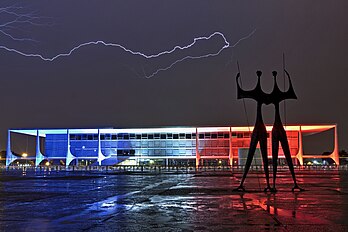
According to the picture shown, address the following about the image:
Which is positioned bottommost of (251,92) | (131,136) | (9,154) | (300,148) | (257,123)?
(9,154)

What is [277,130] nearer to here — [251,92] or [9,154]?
[251,92]

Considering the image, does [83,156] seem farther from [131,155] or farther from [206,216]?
[206,216]

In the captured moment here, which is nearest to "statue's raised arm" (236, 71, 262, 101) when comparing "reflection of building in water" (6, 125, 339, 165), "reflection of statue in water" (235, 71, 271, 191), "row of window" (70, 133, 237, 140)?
"reflection of statue in water" (235, 71, 271, 191)

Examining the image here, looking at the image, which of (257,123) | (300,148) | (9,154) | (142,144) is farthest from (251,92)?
(9,154)

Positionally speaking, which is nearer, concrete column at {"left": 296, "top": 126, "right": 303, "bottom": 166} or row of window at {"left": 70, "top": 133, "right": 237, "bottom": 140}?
concrete column at {"left": 296, "top": 126, "right": 303, "bottom": 166}

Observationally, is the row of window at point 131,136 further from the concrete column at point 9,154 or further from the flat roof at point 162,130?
the concrete column at point 9,154

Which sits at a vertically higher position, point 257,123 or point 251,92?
point 251,92

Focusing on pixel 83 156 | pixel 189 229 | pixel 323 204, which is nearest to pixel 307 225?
pixel 189 229

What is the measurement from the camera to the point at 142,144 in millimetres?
102375

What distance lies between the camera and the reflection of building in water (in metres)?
98.8

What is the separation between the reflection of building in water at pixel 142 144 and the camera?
9881 centimetres

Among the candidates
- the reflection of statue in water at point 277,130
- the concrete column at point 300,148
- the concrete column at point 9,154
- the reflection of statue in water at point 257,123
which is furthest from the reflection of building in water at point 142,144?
the reflection of statue in water at point 257,123

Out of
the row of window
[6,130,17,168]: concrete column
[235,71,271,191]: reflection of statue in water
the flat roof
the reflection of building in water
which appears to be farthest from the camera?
the row of window

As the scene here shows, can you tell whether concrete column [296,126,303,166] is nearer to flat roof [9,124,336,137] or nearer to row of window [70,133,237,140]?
flat roof [9,124,336,137]
